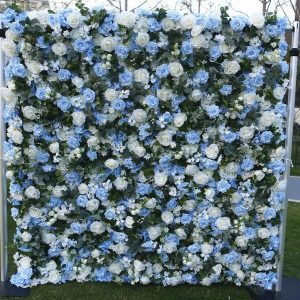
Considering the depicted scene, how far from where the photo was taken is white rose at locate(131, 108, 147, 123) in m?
3.43

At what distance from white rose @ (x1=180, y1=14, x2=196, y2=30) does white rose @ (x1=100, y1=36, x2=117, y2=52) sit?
1.78 ft

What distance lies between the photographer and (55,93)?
3.43m

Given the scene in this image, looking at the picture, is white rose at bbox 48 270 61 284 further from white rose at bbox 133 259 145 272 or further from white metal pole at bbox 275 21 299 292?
white metal pole at bbox 275 21 299 292

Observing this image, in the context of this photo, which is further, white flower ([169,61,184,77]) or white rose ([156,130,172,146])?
white rose ([156,130,172,146])

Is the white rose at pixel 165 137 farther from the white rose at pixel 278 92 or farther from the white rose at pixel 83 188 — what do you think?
the white rose at pixel 278 92

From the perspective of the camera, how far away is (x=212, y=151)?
352 cm

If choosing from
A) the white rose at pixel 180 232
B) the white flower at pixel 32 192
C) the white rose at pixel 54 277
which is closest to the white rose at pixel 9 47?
the white flower at pixel 32 192

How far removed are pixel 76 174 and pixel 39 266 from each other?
2.94ft

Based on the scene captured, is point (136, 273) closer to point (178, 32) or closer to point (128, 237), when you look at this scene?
point (128, 237)

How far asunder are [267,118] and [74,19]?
5.55 ft

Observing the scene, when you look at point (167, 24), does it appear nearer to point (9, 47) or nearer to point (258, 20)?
point (258, 20)

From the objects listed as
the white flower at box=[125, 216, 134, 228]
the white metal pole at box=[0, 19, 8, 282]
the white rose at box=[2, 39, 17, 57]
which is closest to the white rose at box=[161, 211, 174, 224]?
the white flower at box=[125, 216, 134, 228]

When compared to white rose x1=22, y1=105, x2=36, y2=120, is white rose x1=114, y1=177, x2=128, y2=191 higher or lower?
lower

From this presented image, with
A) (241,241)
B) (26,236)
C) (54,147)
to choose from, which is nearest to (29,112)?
(54,147)
